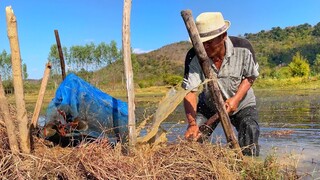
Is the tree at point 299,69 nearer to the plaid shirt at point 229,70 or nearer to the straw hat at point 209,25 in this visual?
the plaid shirt at point 229,70

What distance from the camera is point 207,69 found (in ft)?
12.9

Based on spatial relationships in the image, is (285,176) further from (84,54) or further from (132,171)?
(84,54)

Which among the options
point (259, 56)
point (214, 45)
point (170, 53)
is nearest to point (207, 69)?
point (214, 45)

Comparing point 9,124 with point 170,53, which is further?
point 170,53

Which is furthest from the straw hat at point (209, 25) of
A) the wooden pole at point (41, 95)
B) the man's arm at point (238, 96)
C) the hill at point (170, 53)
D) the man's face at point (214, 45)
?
the hill at point (170, 53)

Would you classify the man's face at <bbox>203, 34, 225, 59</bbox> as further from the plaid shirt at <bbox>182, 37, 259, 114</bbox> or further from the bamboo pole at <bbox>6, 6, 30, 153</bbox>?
the bamboo pole at <bbox>6, 6, 30, 153</bbox>

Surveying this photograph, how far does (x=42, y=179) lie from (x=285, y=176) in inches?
86.2

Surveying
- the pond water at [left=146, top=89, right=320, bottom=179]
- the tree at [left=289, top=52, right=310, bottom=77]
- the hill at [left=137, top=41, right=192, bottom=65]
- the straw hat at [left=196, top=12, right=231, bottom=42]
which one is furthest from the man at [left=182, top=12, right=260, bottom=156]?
the hill at [left=137, top=41, right=192, bottom=65]

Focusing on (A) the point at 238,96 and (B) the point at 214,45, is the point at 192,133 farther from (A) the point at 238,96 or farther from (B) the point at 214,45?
(B) the point at 214,45

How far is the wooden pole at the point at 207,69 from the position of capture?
12.6ft

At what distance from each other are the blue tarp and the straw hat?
166cm

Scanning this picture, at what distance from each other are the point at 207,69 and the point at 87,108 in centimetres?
201

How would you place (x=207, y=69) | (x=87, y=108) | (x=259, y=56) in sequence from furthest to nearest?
(x=259, y=56) < (x=87, y=108) < (x=207, y=69)

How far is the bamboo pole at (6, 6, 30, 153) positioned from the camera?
3.46m
